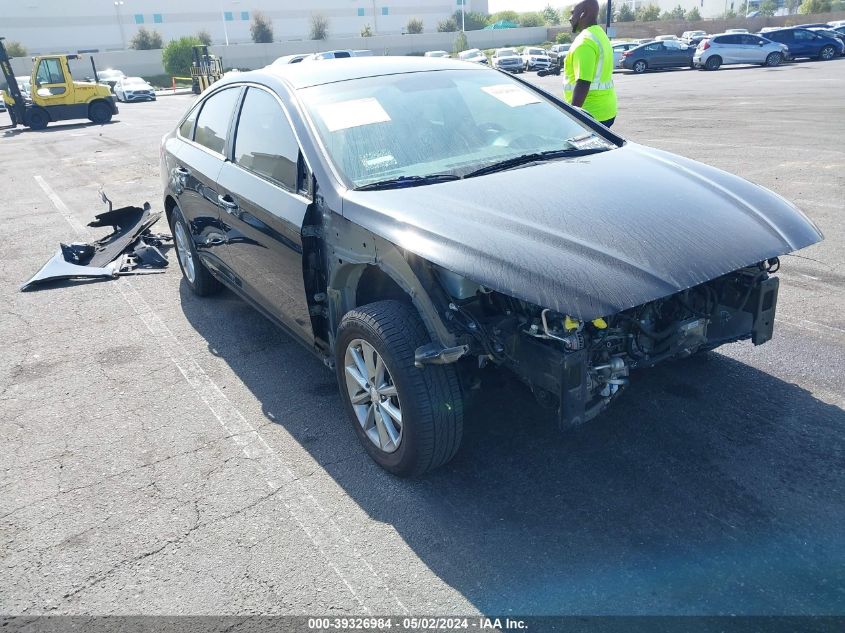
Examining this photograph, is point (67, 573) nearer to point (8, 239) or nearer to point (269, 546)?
point (269, 546)

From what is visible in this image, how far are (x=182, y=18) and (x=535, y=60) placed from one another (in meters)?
63.0

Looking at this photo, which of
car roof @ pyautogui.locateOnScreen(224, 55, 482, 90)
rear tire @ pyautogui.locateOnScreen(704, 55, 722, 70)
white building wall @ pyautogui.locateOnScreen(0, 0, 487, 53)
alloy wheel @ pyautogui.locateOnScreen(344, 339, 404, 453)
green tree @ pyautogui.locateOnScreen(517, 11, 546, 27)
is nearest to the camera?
alloy wheel @ pyautogui.locateOnScreen(344, 339, 404, 453)

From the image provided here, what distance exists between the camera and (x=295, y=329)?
158 inches

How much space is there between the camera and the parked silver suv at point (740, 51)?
2995 cm

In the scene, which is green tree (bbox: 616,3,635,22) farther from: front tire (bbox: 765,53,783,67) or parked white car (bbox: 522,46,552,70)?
front tire (bbox: 765,53,783,67)

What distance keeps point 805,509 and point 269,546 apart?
7.30 ft

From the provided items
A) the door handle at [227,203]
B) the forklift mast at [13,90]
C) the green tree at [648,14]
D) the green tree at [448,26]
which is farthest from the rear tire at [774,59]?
the green tree at [448,26]

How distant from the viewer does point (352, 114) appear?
147 inches

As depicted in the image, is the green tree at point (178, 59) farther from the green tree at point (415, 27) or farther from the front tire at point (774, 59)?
the front tire at point (774, 59)

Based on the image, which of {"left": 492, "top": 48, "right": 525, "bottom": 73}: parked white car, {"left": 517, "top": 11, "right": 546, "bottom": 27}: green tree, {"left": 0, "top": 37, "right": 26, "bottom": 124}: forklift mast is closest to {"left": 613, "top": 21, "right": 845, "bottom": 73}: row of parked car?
{"left": 492, "top": 48, "right": 525, "bottom": 73}: parked white car

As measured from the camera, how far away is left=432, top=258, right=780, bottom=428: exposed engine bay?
2.72 meters

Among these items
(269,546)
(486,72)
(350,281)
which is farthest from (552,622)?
(486,72)

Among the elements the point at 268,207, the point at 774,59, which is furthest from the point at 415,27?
the point at 268,207

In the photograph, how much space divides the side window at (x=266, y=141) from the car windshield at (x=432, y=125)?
20 cm
